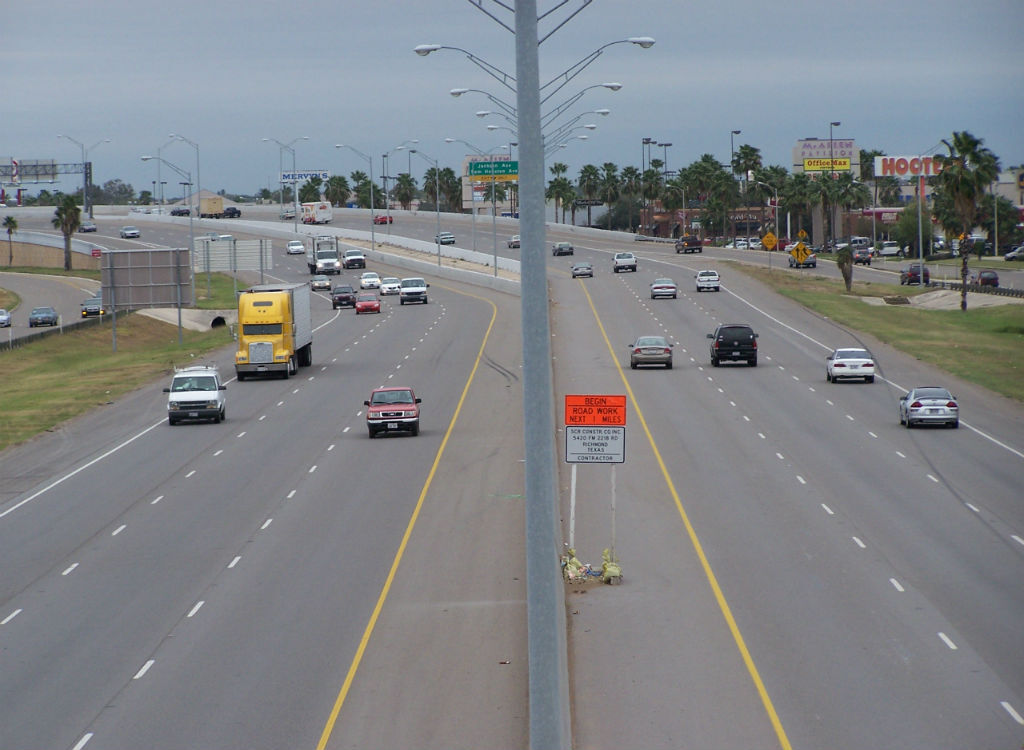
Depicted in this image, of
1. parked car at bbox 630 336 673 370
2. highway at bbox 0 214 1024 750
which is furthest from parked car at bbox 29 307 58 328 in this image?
parked car at bbox 630 336 673 370

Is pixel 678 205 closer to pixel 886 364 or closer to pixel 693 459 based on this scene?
pixel 886 364

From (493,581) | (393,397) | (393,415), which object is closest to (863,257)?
(393,397)

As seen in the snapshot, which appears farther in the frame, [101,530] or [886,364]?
[886,364]

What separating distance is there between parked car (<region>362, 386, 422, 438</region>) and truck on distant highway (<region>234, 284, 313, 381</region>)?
1618 cm

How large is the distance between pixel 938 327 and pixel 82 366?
144ft

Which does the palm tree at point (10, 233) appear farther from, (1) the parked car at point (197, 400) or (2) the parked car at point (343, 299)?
(1) the parked car at point (197, 400)

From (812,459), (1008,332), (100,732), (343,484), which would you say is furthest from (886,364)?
(100,732)

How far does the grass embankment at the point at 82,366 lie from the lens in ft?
161

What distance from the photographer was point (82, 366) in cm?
6644

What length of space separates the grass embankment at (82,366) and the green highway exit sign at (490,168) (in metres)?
25.7

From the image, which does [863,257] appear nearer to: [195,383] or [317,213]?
[317,213]

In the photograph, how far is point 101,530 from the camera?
28.3 m

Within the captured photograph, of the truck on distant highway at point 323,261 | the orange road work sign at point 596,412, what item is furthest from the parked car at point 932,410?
the truck on distant highway at point 323,261

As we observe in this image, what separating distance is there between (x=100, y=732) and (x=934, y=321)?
6728 cm
